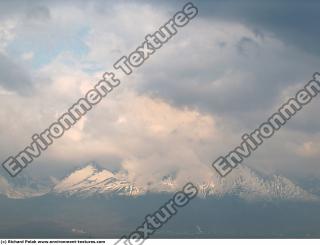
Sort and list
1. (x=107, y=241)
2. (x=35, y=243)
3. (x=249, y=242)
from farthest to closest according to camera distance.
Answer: (x=249, y=242) < (x=107, y=241) < (x=35, y=243)

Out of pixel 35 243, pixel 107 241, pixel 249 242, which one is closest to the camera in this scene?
pixel 35 243

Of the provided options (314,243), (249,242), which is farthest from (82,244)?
(314,243)

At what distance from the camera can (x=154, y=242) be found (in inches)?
5728

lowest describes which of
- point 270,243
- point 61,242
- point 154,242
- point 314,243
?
point 314,243

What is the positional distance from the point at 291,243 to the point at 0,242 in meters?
78.9

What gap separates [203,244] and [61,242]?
39.9m

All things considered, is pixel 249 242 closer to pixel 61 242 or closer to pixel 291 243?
pixel 291 243

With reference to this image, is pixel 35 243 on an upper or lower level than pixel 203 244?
upper

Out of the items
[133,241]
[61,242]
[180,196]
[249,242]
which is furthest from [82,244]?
[249,242]

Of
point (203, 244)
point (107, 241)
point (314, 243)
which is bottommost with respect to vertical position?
point (314, 243)

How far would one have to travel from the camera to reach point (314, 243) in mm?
148125

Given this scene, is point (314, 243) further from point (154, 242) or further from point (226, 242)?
point (154, 242)

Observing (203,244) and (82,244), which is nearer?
(82,244)

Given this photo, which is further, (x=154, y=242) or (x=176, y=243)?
(x=176, y=243)
